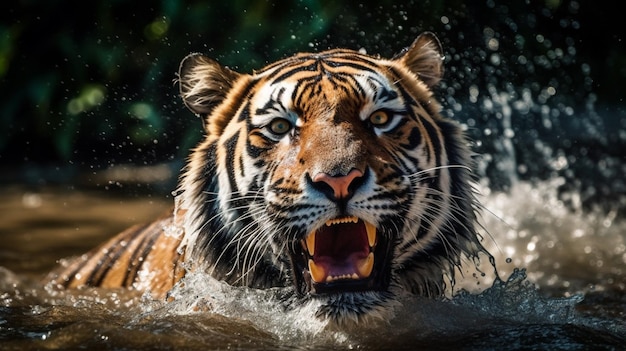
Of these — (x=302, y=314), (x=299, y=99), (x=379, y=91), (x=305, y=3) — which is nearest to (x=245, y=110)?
(x=299, y=99)

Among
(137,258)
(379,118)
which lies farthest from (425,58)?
(137,258)

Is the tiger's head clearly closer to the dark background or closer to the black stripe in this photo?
the black stripe

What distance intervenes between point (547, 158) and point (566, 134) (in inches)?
Answer: 10.4

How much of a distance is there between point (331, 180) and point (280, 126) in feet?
1.11

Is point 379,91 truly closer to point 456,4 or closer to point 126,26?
point 456,4

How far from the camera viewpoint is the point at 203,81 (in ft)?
8.11

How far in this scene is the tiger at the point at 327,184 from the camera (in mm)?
2074

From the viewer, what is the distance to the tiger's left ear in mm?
2523

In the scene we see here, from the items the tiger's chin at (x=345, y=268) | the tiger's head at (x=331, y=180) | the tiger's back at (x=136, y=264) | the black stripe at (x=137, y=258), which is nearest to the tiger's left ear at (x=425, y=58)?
the tiger's head at (x=331, y=180)

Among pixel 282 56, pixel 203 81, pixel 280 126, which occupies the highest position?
pixel 282 56

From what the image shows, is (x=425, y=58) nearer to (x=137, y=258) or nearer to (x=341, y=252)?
(x=341, y=252)

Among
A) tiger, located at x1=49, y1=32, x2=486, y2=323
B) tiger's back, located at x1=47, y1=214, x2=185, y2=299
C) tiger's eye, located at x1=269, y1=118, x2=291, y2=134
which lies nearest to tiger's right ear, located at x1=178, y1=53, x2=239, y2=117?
tiger, located at x1=49, y1=32, x2=486, y2=323

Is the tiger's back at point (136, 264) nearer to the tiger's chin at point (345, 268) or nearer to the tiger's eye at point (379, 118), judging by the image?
the tiger's chin at point (345, 268)

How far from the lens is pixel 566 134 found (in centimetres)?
543
